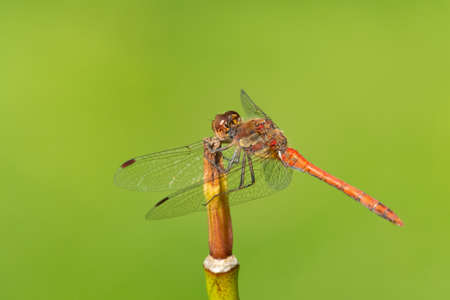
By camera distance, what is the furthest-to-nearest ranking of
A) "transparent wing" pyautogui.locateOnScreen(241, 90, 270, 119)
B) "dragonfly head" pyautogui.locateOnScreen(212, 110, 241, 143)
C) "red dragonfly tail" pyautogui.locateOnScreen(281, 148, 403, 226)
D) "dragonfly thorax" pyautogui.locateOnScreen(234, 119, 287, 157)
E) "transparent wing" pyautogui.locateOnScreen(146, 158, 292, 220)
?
"transparent wing" pyautogui.locateOnScreen(241, 90, 270, 119)
"red dragonfly tail" pyautogui.locateOnScreen(281, 148, 403, 226)
"dragonfly thorax" pyautogui.locateOnScreen(234, 119, 287, 157)
"dragonfly head" pyautogui.locateOnScreen(212, 110, 241, 143)
"transparent wing" pyautogui.locateOnScreen(146, 158, 292, 220)

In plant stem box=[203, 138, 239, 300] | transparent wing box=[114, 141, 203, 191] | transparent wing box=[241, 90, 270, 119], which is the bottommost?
plant stem box=[203, 138, 239, 300]

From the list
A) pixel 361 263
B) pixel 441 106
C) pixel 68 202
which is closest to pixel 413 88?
pixel 441 106

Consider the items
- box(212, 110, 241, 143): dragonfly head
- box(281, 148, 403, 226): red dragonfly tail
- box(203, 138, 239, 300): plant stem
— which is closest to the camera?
box(203, 138, 239, 300): plant stem

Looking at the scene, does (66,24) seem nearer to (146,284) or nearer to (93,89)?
(93,89)

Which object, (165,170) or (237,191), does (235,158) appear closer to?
(237,191)

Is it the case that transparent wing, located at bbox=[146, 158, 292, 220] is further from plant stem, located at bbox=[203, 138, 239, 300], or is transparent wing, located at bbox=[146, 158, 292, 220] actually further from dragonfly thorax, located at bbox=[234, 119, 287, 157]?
plant stem, located at bbox=[203, 138, 239, 300]

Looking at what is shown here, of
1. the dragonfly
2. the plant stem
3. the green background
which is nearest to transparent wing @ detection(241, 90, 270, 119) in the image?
the dragonfly

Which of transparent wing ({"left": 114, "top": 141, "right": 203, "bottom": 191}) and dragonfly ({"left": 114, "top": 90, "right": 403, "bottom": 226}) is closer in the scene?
dragonfly ({"left": 114, "top": 90, "right": 403, "bottom": 226})
